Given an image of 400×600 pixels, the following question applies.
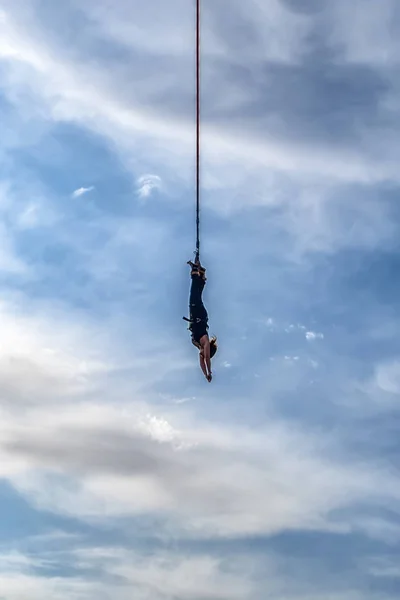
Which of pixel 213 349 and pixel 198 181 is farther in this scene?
pixel 213 349

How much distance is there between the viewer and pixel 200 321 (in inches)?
1959

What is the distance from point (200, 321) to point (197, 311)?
1.61ft

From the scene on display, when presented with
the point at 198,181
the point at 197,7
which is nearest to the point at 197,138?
the point at 198,181

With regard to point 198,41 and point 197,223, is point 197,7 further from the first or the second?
point 197,223

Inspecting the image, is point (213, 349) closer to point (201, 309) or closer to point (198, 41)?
point (201, 309)

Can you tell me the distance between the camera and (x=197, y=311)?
4981 centimetres

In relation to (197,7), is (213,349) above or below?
below

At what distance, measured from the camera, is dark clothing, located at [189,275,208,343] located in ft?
163

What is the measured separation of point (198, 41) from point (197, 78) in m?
1.85

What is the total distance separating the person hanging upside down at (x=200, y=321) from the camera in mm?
49531

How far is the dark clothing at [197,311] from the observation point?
1959 inches

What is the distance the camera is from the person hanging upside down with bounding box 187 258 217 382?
4953 centimetres

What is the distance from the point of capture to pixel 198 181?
4659 cm

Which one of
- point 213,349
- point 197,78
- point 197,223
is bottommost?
point 213,349
